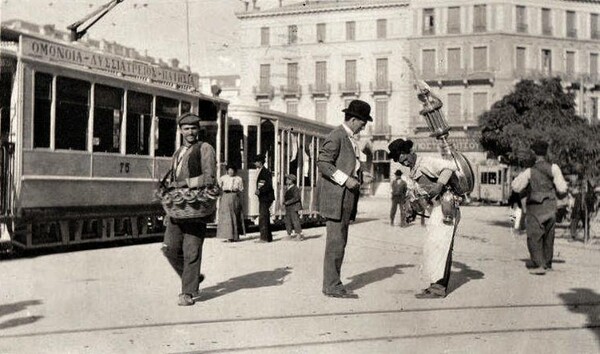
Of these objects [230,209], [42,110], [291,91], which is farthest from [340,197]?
[291,91]

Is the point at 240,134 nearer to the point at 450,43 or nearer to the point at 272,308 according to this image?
the point at 272,308

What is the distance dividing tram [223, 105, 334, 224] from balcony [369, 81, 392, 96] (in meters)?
37.0

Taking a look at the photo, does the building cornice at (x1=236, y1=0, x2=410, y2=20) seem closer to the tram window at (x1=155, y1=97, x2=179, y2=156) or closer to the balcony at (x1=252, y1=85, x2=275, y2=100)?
the balcony at (x1=252, y1=85, x2=275, y2=100)

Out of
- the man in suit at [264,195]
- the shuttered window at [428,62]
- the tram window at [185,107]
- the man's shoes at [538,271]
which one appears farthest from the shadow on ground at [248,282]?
the shuttered window at [428,62]

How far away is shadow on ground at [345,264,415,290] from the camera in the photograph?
8.44 meters

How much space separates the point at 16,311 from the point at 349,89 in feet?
169

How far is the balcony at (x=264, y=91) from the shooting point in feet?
191

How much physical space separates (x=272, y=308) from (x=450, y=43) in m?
50.9

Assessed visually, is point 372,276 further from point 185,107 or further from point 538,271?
point 185,107

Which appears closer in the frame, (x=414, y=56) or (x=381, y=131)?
(x=414, y=56)

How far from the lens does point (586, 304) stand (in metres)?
7.21

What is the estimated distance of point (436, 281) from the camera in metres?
7.48

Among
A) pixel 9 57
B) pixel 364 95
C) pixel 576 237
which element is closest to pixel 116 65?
pixel 9 57

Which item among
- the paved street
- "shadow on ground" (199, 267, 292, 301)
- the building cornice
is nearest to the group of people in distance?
the paved street
